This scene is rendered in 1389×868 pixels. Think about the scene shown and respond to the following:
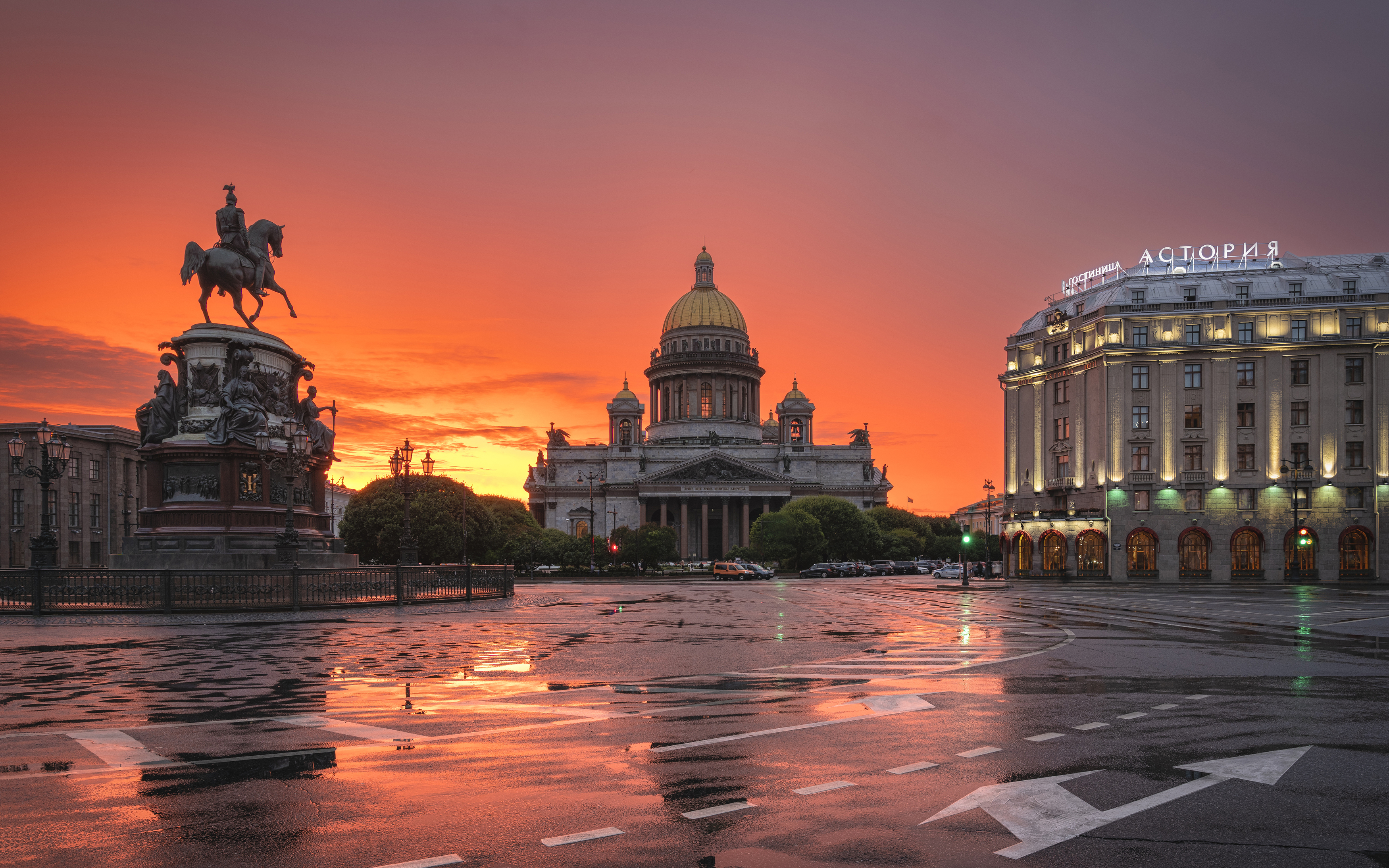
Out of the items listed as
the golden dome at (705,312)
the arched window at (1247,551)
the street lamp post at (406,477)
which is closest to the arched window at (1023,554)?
the arched window at (1247,551)

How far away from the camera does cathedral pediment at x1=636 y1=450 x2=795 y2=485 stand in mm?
136625

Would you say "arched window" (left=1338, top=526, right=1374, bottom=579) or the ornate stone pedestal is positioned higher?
the ornate stone pedestal

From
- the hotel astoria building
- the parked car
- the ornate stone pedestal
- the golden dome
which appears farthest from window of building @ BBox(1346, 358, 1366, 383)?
the golden dome

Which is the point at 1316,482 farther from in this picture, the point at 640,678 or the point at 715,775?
the point at 715,775

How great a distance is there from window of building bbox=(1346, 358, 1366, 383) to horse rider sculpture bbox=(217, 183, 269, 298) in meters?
64.9

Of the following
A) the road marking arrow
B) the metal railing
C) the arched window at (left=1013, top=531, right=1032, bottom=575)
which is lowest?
the arched window at (left=1013, top=531, right=1032, bottom=575)

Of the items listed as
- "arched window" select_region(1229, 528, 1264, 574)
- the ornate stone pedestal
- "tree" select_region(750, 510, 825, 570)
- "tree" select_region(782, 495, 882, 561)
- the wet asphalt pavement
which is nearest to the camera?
the wet asphalt pavement

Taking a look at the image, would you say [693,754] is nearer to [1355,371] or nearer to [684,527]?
[1355,371]

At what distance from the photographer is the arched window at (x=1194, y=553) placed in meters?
66.8

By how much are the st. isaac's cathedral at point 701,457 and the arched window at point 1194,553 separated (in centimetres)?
6650

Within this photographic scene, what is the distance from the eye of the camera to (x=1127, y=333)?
6969 centimetres

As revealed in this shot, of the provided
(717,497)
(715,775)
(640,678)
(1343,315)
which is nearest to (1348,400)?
(1343,315)

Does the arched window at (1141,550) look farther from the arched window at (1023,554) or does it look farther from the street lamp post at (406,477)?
the street lamp post at (406,477)

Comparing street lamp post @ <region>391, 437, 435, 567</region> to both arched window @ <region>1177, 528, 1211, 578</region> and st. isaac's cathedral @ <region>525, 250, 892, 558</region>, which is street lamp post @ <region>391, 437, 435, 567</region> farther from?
st. isaac's cathedral @ <region>525, 250, 892, 558</region>
